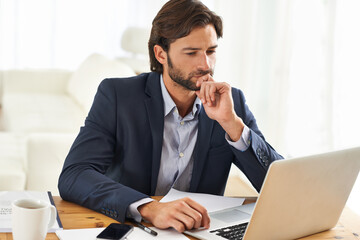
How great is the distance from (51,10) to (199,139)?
176 inches

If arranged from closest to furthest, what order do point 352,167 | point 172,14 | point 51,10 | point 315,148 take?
point 352,167, point 172,14, point 315,148, point 51,10

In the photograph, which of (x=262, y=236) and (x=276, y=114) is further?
(x=276, y=114)

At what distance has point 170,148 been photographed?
5.90 feet

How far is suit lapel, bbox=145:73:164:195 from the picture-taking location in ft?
5.70

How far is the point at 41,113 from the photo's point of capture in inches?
153

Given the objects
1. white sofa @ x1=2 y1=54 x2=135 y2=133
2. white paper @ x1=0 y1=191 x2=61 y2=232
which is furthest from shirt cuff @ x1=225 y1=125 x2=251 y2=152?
white sofa @ x1=2 y1=54 x2=135 y2=133

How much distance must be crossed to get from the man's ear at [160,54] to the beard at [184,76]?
51 millimetres

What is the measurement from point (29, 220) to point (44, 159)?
174 cm

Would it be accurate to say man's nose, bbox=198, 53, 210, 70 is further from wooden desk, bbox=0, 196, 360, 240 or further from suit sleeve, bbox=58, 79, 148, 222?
wooden desk, bbox=0, 196, 360, 240

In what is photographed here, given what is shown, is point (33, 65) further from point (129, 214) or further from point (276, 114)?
point (129, 214)

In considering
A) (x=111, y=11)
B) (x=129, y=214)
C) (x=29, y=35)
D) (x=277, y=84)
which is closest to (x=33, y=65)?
(x=29, y=35)

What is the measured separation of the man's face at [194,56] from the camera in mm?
1721

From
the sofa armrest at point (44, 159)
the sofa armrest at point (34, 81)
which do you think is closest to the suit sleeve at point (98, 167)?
the sofa armrest at point (44, 159)

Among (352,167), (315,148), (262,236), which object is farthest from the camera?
(315,148)
